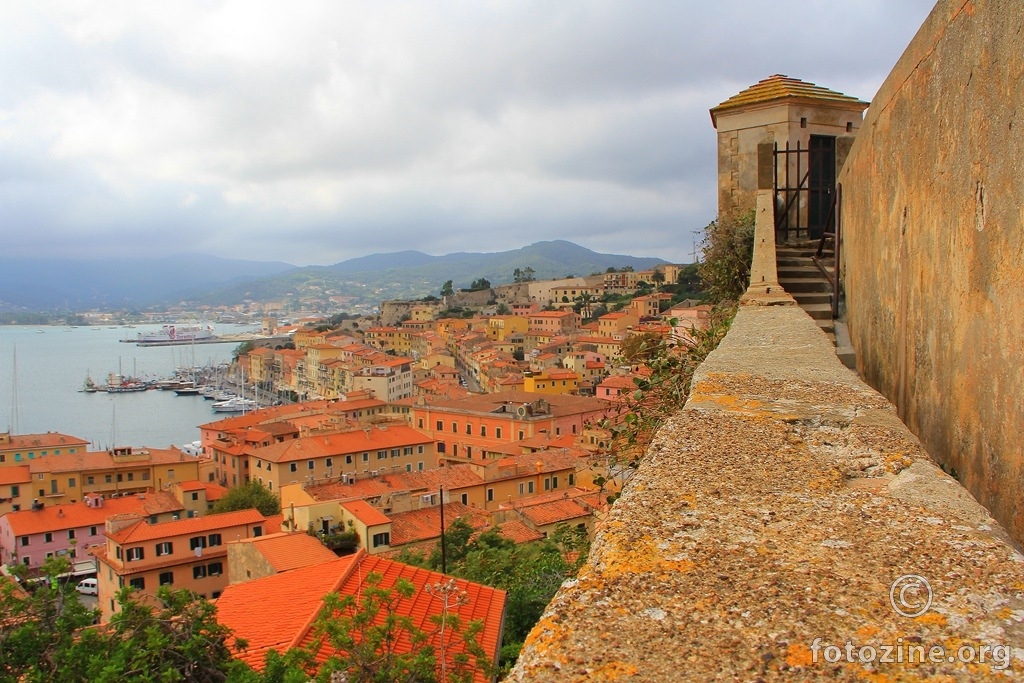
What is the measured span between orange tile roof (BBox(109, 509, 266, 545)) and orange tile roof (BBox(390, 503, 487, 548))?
5571 mm

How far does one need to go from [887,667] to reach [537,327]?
97160 millimetres

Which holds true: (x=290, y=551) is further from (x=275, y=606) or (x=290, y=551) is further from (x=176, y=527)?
(x=176, y=527)

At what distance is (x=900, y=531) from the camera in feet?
5.45

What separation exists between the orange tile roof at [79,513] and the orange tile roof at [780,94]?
2969 centimetres

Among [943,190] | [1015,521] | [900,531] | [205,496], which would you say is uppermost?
[943,190]

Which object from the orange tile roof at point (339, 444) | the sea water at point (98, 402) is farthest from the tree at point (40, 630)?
the sea water at point (98, 402)

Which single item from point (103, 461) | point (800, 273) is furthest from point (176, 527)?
point (800, 273)

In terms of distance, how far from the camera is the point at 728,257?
344 inches

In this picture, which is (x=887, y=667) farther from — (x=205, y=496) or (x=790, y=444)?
(x=205, y=496)

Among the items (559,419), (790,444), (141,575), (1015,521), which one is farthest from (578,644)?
(559,419)

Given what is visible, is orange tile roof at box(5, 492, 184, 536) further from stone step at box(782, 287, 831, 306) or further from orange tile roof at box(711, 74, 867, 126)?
stone step at box(782, 287, 831, 306)

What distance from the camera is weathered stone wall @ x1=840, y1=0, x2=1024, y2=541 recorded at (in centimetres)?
231

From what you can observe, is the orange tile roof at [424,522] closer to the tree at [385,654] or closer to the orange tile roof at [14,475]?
the tree at [385,654]

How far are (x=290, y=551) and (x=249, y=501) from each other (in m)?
19.7
